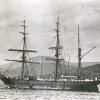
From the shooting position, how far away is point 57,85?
257 ft

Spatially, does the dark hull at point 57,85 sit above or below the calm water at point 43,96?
above

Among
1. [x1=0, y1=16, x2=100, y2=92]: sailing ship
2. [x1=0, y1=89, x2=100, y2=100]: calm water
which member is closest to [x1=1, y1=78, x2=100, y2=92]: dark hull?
[x1=0, y1=16, x2=100, y2=92]: sailing ship

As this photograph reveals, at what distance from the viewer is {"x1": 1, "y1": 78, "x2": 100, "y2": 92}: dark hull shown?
75125mm

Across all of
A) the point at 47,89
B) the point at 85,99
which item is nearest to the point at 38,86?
the point at 47,89

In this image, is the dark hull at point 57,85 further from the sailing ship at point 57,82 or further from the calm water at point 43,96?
the calm water at point 43,96

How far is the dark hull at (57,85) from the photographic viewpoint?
7512cm

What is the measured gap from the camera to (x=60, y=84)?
77.7 metres

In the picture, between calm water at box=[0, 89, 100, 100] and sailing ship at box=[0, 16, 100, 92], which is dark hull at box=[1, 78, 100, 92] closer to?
sailing ship at box=[0, 16, 100, 92]

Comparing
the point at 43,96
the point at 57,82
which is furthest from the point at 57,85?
the point at 43,96

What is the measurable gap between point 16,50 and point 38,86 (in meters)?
12.3

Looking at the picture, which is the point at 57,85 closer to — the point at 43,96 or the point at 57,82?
the point at 57,82

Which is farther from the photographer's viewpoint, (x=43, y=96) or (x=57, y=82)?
(x=57, y=82)

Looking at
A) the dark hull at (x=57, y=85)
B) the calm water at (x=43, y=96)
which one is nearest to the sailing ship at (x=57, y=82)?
the dark hull at (x=57, y=85)

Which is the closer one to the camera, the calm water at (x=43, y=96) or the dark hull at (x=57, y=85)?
the calm water at (x=43, y=96)
